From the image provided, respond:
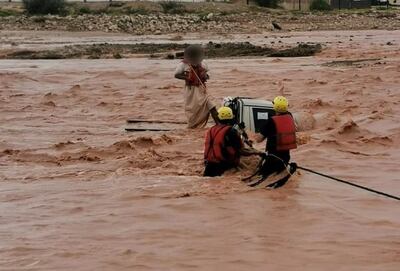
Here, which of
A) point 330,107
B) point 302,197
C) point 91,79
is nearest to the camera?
point 302,197

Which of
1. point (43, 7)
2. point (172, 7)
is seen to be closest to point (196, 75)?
point (43, 7)

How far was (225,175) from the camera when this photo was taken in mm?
10664

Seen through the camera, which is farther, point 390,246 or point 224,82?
point 224,82

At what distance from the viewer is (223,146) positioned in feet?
34.3

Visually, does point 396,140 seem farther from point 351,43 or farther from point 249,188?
point 351,43

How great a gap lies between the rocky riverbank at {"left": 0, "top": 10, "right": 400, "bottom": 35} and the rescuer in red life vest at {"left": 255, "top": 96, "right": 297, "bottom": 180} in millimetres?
38597

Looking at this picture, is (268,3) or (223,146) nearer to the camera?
(223,146)

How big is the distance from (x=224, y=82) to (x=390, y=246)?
50.1ft

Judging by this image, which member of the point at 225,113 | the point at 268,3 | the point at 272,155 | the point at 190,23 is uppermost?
the point at 225,113

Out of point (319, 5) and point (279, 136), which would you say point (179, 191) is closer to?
point (279, 136)

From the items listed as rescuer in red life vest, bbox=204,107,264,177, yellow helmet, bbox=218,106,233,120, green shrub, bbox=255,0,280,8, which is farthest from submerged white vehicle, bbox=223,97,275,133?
green shrub, bbox=255,0,280,8

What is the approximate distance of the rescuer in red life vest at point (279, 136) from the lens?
1011cm

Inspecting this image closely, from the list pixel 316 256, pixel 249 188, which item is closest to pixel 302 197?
pixel 249 188

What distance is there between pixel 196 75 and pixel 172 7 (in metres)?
47.0
